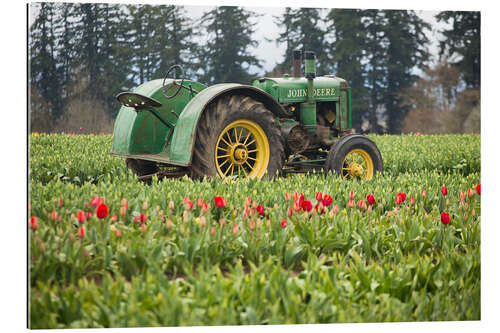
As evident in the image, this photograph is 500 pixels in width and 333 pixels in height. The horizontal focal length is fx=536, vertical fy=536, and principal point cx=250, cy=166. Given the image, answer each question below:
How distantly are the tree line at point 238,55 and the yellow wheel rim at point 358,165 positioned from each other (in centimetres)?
49

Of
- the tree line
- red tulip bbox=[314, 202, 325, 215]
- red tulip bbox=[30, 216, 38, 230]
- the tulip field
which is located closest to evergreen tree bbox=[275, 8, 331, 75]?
the tree line

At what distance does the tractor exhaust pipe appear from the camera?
5.32m

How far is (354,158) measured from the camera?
5.88m

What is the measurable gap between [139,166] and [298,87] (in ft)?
6.47

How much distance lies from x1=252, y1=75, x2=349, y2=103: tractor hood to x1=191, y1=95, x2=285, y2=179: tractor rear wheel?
0.62 m

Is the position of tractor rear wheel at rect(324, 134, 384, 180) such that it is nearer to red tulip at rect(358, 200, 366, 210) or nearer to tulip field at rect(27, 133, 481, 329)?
tulip field at rect(27, 133, 481, 329)

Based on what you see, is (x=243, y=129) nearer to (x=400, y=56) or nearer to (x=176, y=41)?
(x=176, y=41)

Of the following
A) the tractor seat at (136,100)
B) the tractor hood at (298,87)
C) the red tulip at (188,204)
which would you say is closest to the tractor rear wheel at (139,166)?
the tractor seat at (136,100)

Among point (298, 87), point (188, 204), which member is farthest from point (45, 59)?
point (298, 87)

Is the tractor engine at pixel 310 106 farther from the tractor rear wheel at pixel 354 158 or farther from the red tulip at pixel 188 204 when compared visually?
the red tulip at pixel 188 204

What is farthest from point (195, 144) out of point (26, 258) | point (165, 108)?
point (26, 258)

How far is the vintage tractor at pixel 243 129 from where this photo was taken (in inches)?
190

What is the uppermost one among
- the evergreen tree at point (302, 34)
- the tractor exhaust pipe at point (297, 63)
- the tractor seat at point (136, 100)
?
the evergreen tree at point (302, 34)

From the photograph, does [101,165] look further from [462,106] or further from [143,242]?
[462,106]
